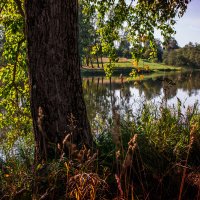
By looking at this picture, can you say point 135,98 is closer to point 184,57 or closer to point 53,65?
point 53,65

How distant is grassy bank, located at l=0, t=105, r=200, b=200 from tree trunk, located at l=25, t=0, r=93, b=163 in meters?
0.43

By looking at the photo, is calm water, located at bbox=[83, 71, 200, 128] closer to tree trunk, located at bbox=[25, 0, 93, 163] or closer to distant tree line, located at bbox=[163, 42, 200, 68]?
tree trunk, located at bbox=[25, 0, 93, 163]

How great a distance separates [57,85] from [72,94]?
24 cm

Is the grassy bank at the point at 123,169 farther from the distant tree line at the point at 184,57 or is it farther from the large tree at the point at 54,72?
the distant tree line at the point at 184,57

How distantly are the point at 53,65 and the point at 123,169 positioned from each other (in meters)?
1.97

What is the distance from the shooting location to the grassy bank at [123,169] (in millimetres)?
2688

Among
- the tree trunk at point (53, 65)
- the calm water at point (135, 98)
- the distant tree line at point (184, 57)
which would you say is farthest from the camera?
the distant tree line at point (184, 57)

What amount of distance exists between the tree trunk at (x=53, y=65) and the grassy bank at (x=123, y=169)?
431 mm

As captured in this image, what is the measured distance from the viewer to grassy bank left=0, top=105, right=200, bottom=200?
106 inches

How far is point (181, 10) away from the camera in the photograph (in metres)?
8.34

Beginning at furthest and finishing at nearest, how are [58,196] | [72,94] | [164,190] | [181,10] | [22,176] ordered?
[181,10]
[72,94]
[164,190]
[58,196]
[22,176]

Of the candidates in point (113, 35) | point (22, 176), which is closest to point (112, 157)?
point (22, 176)

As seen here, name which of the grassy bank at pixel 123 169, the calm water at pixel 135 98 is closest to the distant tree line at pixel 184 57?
the calm water at pixel 135 98

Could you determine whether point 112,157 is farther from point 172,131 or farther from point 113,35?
point 113,35
